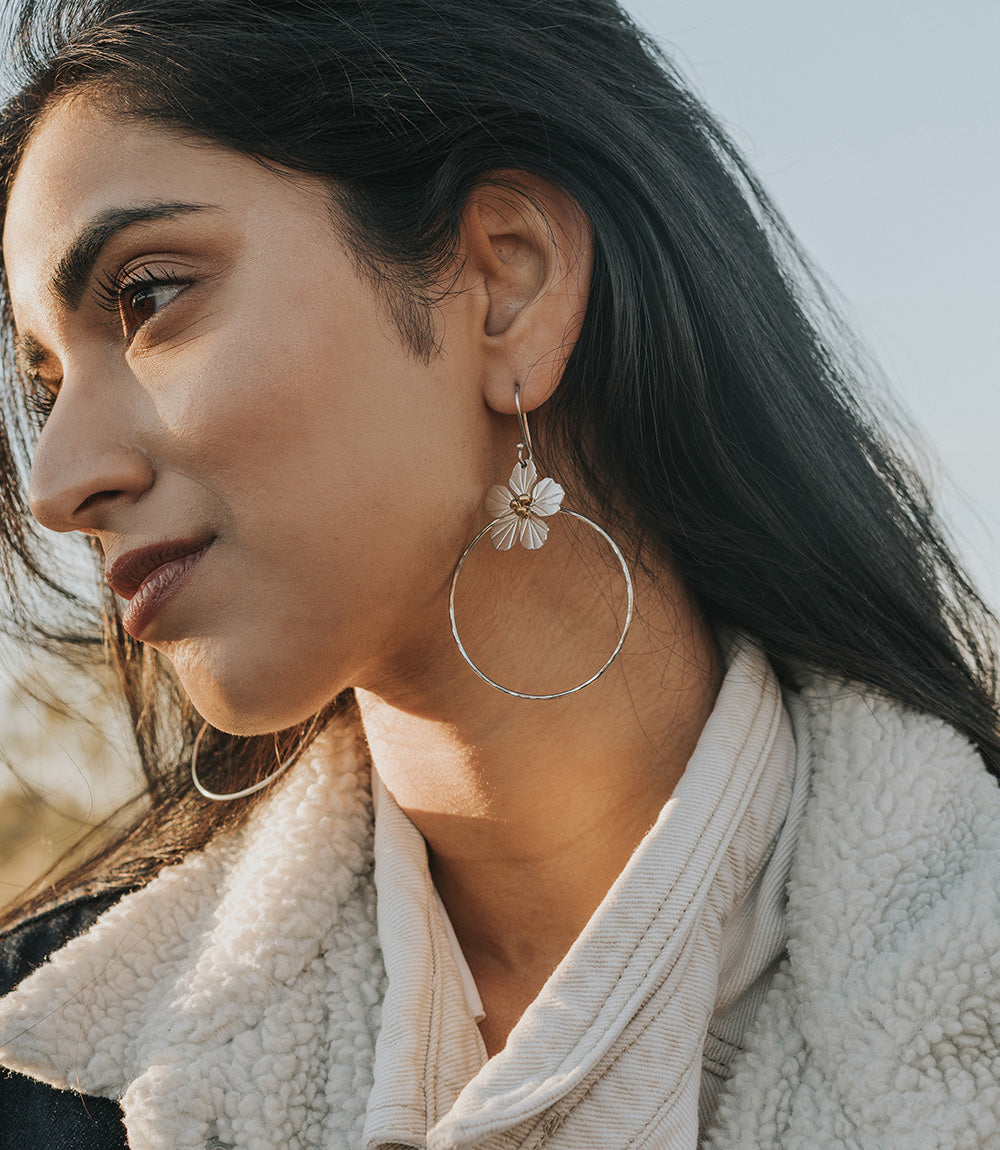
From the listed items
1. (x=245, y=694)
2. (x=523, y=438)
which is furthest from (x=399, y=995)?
(x=523, y=438)

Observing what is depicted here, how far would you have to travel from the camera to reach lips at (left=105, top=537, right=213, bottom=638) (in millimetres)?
1665

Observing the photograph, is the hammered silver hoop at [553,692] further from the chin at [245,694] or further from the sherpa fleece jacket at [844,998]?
the sherpa fleece jacket at [844,998]

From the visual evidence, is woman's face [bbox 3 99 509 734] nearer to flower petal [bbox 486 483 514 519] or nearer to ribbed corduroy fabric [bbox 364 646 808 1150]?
flower petal [bbox 486 483 514 519]

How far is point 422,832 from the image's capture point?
6.62 feet

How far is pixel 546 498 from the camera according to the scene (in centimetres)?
177

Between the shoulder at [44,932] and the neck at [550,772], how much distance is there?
76 centimetres

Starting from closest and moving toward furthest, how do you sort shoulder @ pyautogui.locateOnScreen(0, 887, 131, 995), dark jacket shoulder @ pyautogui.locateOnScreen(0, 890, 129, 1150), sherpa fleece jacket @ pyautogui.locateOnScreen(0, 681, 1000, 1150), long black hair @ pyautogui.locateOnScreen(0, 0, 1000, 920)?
sherpa fleece jacket @ pyautogui.locateOnScreen(0, 681, 1000, 1150) < long black hair @ pyautogui.locateOnScreen(0, 0, 1000, 920) < dark jacket shoulder @ pyautogui.locateOnScreen(0, 890, 129, 1150) < shoulder @ pyautogui.locateOnScreen(0, 887, 131, 995)

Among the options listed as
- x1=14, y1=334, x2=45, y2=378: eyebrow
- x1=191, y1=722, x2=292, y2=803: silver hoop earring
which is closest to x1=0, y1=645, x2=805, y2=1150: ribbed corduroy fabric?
x1=191, y1=722, x2=292, y2=803: silver hoop earring

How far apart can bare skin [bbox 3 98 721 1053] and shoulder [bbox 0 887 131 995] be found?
73 cm

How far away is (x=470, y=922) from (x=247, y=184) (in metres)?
1.25

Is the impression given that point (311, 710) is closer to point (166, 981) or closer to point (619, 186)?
point (166, 981)

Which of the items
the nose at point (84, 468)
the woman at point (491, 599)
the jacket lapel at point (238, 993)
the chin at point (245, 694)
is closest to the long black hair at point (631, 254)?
the woman at point (491, 599)

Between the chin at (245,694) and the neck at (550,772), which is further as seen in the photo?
the neck at (550,772)

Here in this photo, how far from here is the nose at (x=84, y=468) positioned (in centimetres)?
166
